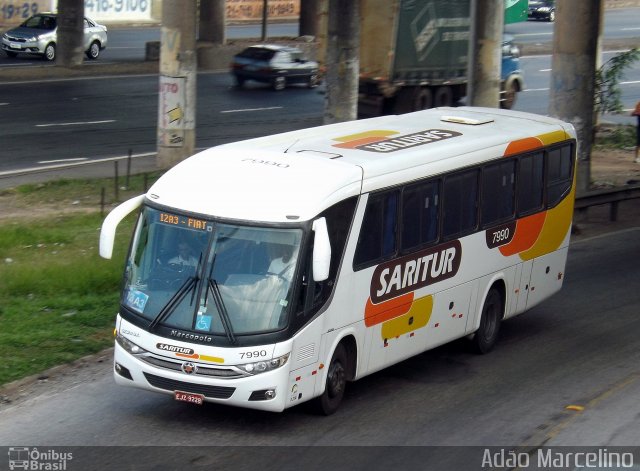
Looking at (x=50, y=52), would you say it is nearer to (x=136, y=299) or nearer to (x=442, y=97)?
(x=442, y=97)

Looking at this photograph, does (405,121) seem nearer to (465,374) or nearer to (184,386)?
(465,374)

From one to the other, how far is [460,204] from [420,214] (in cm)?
89

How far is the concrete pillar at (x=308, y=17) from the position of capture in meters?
58.6

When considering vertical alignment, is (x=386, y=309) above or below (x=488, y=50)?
below

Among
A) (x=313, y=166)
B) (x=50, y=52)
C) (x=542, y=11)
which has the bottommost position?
(x=313, y=166)

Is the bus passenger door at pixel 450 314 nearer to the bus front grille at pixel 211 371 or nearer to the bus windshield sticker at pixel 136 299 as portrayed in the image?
the bus front grille at pixel 211 371

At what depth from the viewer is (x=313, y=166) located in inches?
452

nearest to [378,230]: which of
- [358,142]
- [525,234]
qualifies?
[358,142]

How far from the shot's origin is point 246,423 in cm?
1135

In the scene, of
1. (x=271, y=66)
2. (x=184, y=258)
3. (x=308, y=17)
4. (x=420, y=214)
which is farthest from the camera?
(x=308, y=17)

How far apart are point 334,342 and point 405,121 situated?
4.26m

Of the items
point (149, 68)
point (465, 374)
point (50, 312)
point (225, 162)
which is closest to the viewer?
point (225, 162)

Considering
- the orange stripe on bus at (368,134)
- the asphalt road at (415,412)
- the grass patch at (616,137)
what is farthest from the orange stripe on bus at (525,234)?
the grass patch at (616,137)

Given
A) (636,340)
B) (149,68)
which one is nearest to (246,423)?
(636,340)
